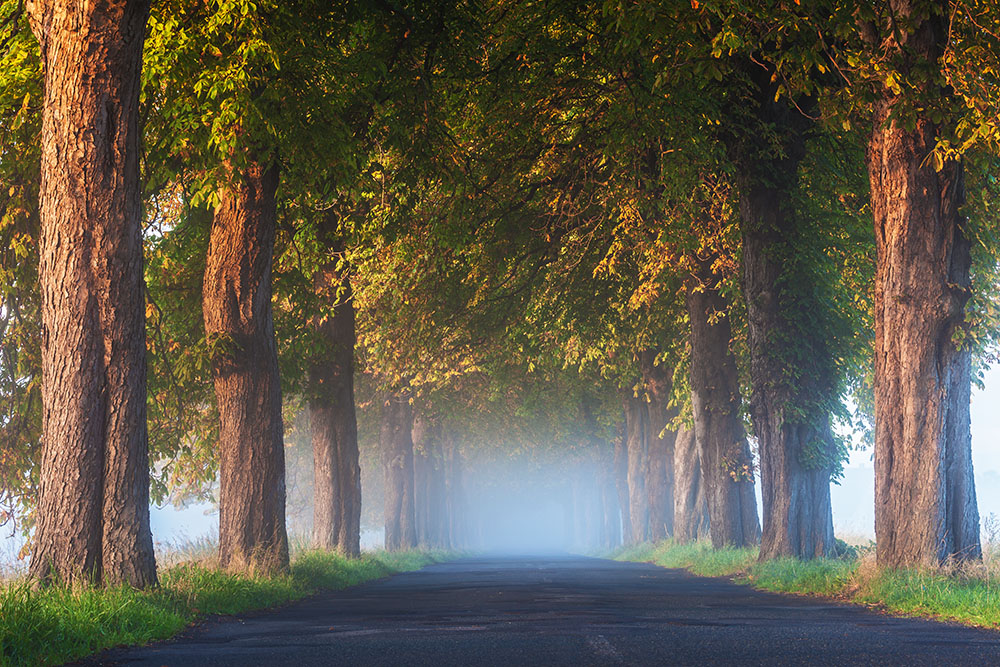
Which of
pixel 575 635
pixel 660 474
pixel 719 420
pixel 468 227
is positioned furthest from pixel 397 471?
pixel 575 635

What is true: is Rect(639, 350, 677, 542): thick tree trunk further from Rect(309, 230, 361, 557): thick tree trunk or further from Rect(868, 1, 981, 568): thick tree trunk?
Rect(868, 1, 981, 568): thick tree trunk

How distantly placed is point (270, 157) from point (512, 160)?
237 inches

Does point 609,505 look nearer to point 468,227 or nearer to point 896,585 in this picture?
point 468,227

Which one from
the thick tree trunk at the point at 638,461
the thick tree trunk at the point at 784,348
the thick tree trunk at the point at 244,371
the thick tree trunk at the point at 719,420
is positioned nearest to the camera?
the thick tree trunk at the point at 244,371

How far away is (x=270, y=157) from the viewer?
15531mm

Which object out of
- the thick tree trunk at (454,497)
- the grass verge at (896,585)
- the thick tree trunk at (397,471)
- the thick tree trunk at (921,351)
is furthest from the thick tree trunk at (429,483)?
the thick tree trunk at (921,351)

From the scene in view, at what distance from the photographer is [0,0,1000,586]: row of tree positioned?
10930mm

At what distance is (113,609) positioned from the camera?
912 centimetres

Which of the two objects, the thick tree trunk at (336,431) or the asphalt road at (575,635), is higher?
the thick tree trunk at (336,431)

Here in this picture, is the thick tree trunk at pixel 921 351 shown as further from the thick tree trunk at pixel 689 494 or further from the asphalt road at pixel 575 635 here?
the thick tree trunk at pixel 689 494

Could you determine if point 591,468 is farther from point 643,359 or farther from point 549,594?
point 549,594

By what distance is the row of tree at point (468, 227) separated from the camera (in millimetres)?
10930

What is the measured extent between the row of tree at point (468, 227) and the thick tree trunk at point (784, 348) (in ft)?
0.20

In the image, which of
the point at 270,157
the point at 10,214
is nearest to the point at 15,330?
the point at 10,214
